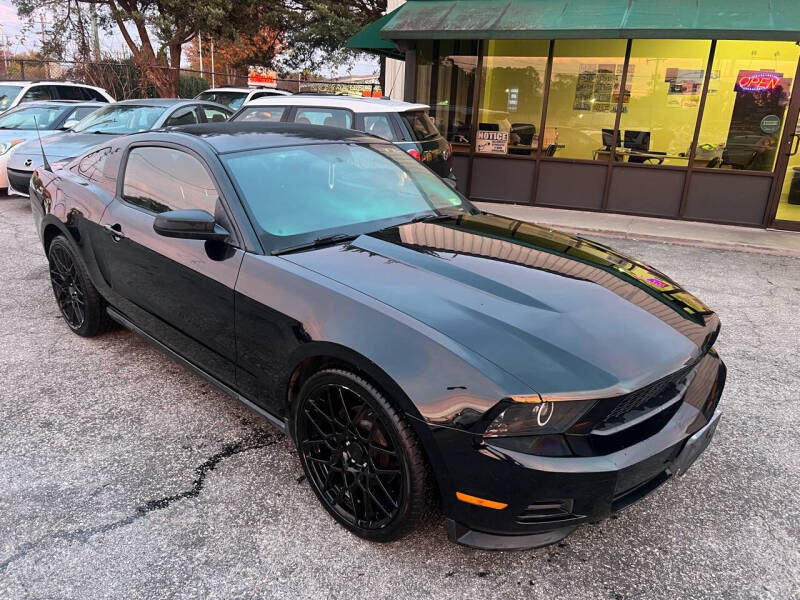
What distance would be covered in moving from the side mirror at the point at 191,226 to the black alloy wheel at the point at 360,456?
0.90 meters

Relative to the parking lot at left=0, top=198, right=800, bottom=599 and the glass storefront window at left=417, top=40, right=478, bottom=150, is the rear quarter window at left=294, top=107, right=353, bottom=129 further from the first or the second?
the parking lot at left=0, top=198, right=800, bottom=599

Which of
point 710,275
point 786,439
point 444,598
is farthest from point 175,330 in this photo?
point 710,275

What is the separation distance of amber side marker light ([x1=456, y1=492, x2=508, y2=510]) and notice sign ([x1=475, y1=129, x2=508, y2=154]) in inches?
362

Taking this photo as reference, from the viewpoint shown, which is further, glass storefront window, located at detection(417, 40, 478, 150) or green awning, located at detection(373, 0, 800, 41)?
glass storefront window, located at detection(417, 40, 478, 150)

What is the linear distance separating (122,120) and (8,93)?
5915mm

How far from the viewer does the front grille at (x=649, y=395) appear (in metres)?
2.07

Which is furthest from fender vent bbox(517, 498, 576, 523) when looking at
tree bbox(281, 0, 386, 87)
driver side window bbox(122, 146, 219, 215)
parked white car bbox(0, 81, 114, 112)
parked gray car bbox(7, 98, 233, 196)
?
tree bbox(281, 0, 386, 87)

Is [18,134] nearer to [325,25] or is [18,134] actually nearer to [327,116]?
[327,116]

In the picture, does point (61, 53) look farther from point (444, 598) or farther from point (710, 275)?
point (444, 598)

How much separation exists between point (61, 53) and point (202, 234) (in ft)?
79.5

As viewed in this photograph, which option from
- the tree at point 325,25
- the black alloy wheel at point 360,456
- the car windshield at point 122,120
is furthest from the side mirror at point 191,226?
the tree at point 325,25

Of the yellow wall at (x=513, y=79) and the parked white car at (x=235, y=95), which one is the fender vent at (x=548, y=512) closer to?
the yellow wall at (x=513, y=79)

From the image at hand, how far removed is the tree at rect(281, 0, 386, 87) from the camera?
59.8ft

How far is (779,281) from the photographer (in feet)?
21.0
